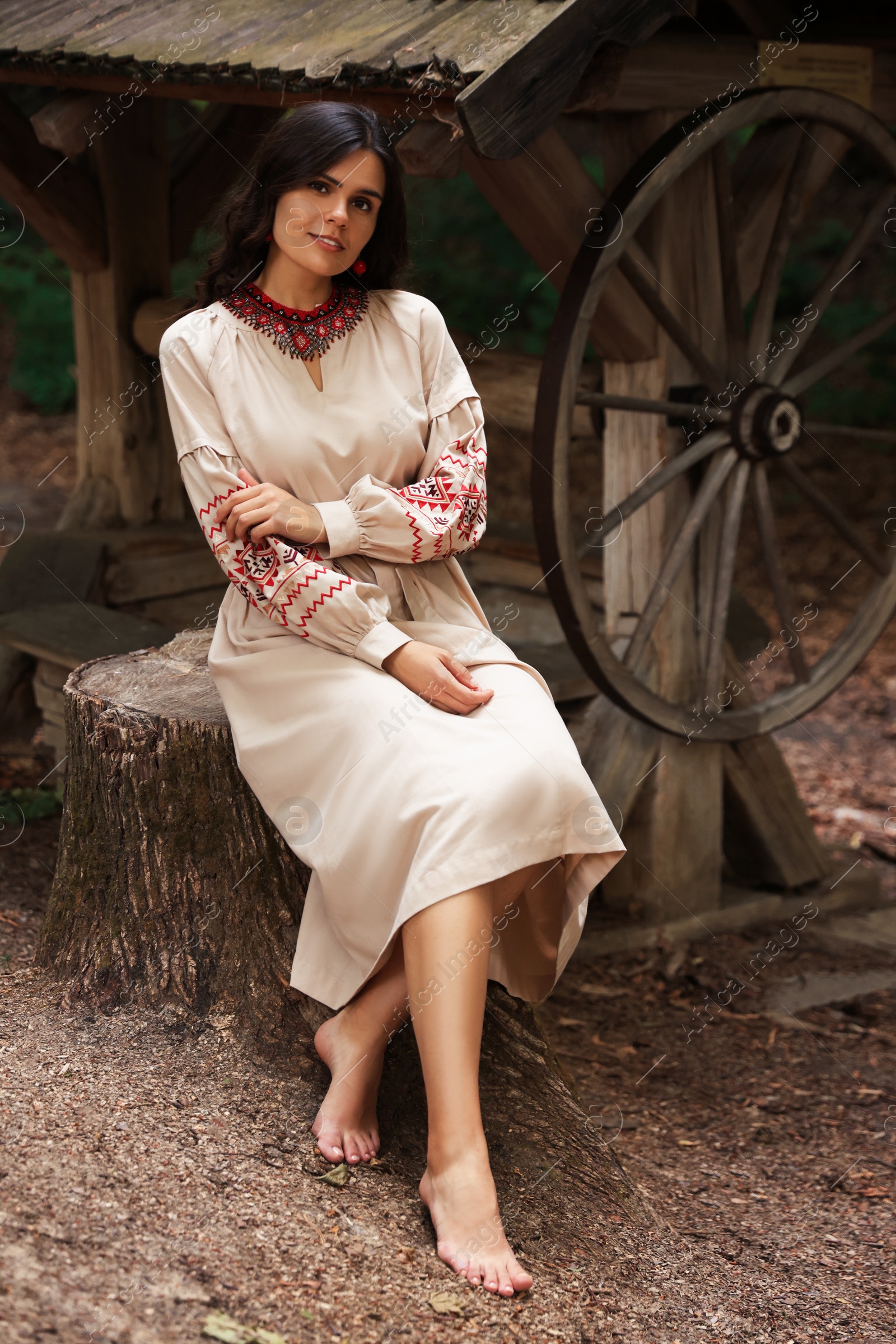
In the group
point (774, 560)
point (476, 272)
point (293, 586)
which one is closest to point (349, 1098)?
point (293, 586)

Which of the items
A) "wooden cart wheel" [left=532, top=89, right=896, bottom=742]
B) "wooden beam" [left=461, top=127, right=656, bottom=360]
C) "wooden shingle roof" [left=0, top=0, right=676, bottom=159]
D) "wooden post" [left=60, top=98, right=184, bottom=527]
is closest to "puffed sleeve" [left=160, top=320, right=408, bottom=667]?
"wooden shingle roof" [left=0, top=0, right=676, bottom=159]

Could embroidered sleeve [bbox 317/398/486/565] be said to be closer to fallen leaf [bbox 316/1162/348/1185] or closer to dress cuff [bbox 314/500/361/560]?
dress cuff [bbox 314/500/361/560]

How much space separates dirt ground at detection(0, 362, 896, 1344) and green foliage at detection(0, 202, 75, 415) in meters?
6.89

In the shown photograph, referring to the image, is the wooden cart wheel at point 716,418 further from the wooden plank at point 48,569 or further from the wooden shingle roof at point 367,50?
the wooden plank at point 48,569

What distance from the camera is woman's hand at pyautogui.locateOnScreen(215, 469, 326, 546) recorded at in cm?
232

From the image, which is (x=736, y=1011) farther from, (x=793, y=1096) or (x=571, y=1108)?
(x=571, y=1108)

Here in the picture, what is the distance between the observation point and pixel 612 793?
399cm

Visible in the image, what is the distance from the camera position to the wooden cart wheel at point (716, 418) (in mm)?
3400

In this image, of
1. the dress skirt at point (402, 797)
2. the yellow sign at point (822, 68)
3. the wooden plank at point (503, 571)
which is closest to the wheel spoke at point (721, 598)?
the yellow sign at point (822, 68)

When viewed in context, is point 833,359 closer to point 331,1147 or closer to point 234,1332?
point 331,1147

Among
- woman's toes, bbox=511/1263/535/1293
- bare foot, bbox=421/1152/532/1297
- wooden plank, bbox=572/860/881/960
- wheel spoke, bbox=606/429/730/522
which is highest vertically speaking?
wheel spoke, bbox=606/429/730/522

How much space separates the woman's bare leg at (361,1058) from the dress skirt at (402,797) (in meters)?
0.04

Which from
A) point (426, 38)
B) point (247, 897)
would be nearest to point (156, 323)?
point (426, 38)

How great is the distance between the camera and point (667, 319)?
145 inches
